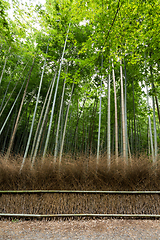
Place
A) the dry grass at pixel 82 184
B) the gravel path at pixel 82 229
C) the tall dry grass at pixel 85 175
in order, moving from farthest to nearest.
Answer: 1. the tall dry grass at pixel 85 175
2. the dry grass at pixel 82 184
3. the gravel path at pixel 82 229

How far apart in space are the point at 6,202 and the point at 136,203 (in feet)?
7.98

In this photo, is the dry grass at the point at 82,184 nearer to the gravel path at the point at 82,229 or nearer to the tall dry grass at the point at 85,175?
the tall dry grass at the point at 85,175

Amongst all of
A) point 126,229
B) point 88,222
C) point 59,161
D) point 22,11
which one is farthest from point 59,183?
point 22,11

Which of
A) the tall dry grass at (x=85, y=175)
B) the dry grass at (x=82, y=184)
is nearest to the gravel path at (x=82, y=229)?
the dry grass at (x=82, y=184)

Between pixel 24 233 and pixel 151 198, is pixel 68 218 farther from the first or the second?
pixel 151 198

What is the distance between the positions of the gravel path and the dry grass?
0.71 ft

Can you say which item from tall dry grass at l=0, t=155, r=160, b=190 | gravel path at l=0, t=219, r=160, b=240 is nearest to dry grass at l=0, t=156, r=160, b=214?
tall dry grass at l=0, t=155, r=160, b=190

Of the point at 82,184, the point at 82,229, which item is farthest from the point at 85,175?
the point at 82,229

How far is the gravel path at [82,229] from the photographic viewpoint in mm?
2092

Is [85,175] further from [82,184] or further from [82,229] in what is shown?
[82,229]

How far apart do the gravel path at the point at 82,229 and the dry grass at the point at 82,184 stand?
0.22 m

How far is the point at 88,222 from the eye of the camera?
2428 millimetres

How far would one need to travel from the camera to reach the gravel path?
6.86ft

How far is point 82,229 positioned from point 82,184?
29.1 inches
